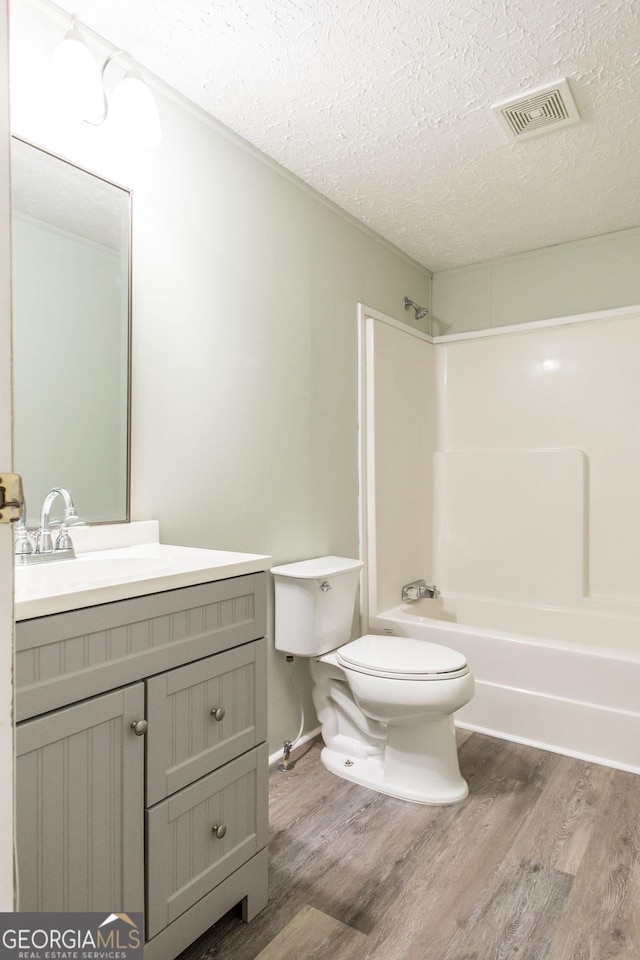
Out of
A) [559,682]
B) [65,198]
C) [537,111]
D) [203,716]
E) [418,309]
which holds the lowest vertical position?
[559,682]

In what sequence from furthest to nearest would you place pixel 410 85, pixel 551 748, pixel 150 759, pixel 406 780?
pixel 551 748 → pixel 406 780 → pixel 410 85 → pixel 150 759

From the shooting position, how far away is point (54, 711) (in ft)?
3.38

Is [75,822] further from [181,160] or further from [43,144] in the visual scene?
[181,160]

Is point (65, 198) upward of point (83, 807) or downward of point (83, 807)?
upward

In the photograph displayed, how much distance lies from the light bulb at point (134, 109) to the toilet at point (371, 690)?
1.46 meters

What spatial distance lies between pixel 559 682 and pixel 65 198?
242 cm

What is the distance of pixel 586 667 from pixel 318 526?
1207 mm

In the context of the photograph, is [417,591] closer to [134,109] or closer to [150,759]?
[150,759]

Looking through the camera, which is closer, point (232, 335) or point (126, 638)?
point (126, 638)

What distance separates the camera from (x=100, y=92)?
154cm

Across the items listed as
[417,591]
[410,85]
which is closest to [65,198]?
[410,85]

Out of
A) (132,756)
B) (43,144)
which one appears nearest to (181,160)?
(43,144)

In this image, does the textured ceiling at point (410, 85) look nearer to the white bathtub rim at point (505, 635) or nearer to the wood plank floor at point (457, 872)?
the white bathtub rim at point (505, 635)

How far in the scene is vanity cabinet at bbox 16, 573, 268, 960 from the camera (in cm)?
101
